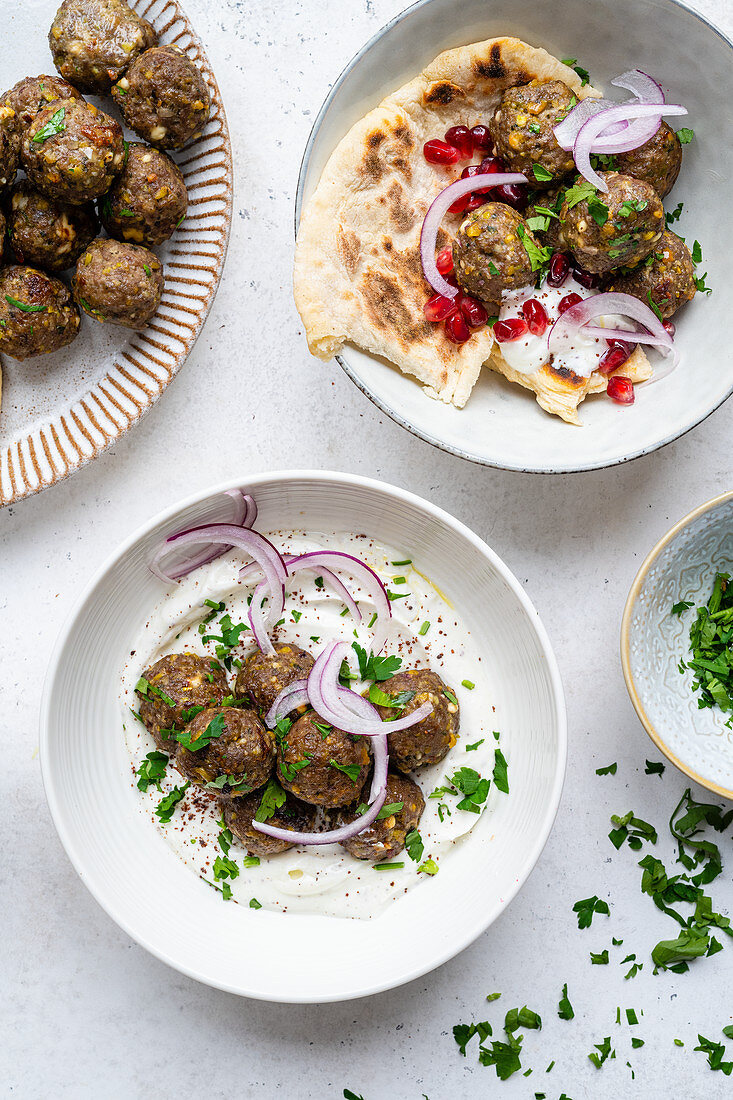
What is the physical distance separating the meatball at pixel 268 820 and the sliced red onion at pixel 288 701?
279 millimetres

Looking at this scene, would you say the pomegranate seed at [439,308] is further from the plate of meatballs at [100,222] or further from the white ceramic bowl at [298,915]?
the plate of meatballs at [100,222]

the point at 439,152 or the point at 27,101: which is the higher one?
the point at 439,152

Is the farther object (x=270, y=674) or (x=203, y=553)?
(x=203, y=553)

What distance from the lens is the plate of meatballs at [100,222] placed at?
249cm

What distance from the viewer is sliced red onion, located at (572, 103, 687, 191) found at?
2.39m

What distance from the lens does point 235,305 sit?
2.86 m

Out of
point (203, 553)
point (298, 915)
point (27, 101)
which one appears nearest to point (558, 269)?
point (203, 553)

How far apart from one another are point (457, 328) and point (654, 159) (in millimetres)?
721

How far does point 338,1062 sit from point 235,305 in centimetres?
257

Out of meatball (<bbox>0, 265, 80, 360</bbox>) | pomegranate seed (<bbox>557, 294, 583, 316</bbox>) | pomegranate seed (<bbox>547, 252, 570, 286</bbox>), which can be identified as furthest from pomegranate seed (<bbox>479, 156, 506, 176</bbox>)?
meatball (<bbox>0, 265, 80, 360</bbox>)

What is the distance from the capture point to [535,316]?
2.52 meters

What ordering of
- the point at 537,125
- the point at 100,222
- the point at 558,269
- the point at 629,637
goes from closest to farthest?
the point at 537,125, the point at 558,269, the point at 629,637, the point at 100,222

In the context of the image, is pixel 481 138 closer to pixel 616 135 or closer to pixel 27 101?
pixel 616 135

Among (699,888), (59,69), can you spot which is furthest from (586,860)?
(59,69)
